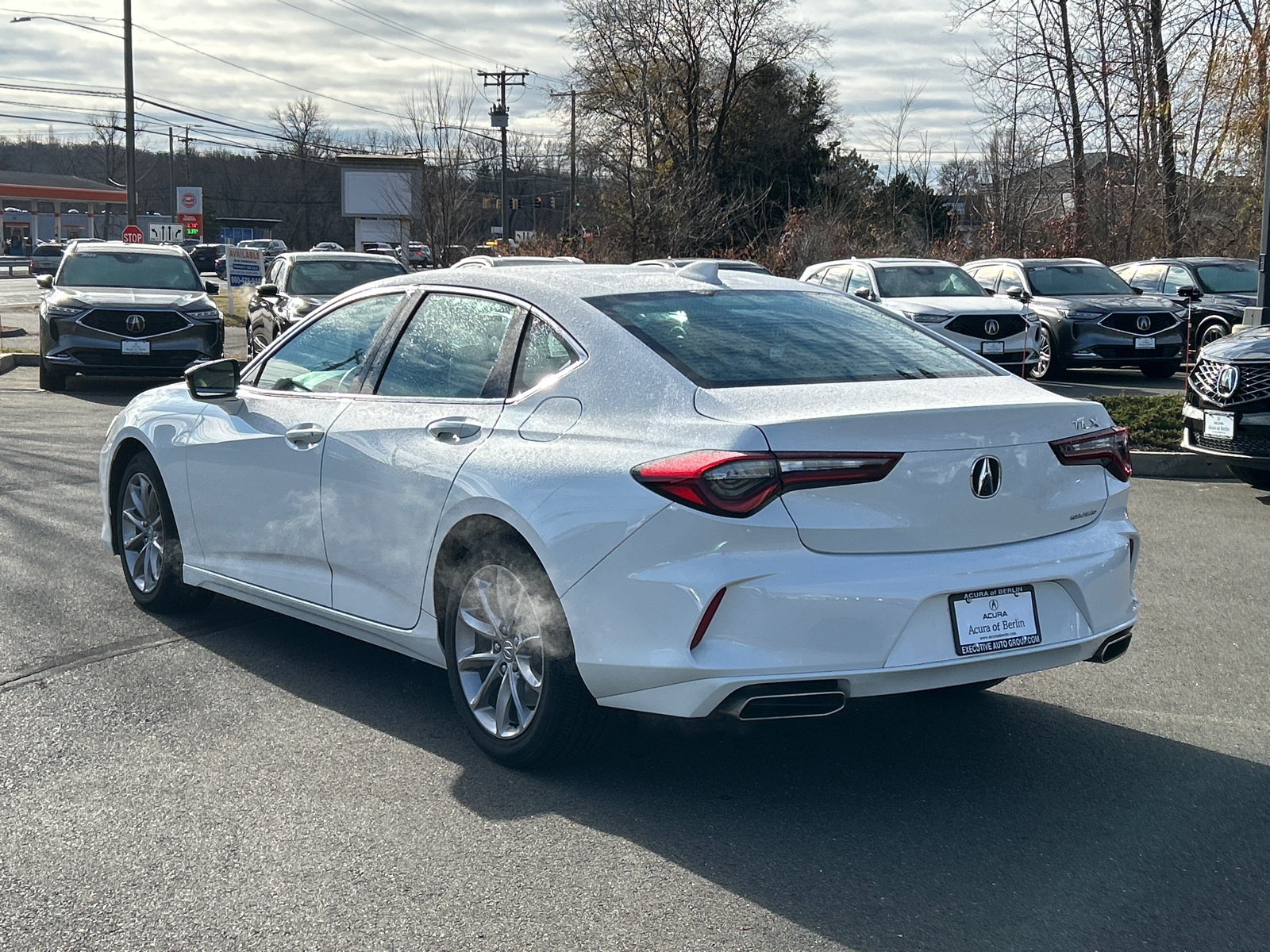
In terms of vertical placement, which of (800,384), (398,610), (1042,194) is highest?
(1042,194)

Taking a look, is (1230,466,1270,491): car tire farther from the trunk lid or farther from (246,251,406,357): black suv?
(246,251,406,357): black suv

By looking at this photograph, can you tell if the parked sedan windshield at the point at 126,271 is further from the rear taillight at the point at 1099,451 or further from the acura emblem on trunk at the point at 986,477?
the acura emblem on trunk at the point at 986,477

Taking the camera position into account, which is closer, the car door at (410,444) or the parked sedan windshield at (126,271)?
the car door at (410,444)

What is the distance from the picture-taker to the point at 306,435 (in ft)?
17.2

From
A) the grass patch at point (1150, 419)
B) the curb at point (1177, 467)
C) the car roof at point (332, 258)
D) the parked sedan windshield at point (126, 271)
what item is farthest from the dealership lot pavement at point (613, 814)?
the car roof at point (332, 258)

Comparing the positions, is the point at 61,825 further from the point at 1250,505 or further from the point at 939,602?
the point at 1250,505

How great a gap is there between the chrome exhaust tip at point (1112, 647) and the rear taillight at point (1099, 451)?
19.8 inches

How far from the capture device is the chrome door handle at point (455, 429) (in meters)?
4.58

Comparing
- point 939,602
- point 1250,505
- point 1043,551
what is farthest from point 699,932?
point 1250,505

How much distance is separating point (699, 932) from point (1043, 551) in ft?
5.27

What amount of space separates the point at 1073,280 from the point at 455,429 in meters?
17.2

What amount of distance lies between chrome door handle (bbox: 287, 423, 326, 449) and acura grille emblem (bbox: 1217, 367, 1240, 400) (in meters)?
6.85

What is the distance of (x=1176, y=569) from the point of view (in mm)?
7555

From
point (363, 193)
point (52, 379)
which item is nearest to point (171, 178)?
point (363, 193)
